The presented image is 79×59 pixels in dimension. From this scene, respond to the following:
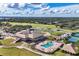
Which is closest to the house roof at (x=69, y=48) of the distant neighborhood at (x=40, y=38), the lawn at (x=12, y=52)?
the distant neighborhood at (x=40, y=38)

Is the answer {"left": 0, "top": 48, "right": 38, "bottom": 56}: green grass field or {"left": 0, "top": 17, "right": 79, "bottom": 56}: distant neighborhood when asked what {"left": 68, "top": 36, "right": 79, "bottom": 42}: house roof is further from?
{"left": 0, "top": 48, "right": 38, "bottom": 56}: green grass field

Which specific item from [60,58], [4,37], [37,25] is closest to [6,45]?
[4,37]

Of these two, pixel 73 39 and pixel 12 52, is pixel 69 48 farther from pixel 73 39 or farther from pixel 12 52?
pixel 12 52

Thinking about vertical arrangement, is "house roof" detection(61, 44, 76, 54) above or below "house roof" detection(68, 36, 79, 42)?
below

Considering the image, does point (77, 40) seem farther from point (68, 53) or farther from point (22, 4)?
point (22, 4)

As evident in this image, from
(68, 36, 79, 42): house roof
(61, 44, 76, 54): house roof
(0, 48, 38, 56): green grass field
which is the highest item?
(68, 36, 79, 42): house roof

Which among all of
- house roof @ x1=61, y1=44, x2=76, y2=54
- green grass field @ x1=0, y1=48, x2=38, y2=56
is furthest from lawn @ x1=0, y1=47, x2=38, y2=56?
house roof @ x1=61, y1=44, x2=76, y2=54

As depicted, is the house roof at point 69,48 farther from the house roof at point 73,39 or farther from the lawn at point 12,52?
the lawn at point 12,52

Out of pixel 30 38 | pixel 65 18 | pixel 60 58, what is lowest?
pixel 60 58

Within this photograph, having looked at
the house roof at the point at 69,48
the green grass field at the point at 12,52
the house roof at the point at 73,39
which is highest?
the house roof at the point at 73,39

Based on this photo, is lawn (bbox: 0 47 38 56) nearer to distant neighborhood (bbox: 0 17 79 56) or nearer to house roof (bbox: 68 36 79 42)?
distant neighborhood (bbox: 0 17 79 56)

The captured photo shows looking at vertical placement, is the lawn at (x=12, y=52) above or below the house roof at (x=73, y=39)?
below
